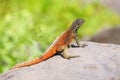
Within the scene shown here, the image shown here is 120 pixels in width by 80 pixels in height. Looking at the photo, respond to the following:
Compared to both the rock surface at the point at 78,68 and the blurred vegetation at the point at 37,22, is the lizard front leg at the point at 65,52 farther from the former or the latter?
the blurred vegetation at the point at 37,22

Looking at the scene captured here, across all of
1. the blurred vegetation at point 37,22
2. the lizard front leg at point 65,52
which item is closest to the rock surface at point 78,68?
the lizard front leg at point 65,52

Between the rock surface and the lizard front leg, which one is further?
the lizard front leg

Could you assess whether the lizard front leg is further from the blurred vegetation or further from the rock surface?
the blurred vegetation

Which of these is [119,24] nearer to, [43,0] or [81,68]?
[43,0]

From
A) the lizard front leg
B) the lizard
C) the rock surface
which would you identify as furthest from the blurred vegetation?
the rock surface

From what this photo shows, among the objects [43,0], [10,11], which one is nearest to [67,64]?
[10,11]

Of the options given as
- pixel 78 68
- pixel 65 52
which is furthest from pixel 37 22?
pixel 78 68
